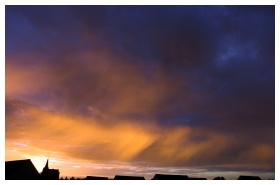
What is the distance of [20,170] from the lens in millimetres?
23438

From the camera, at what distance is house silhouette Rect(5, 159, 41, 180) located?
2193cm

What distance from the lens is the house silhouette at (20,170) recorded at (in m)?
21.9
